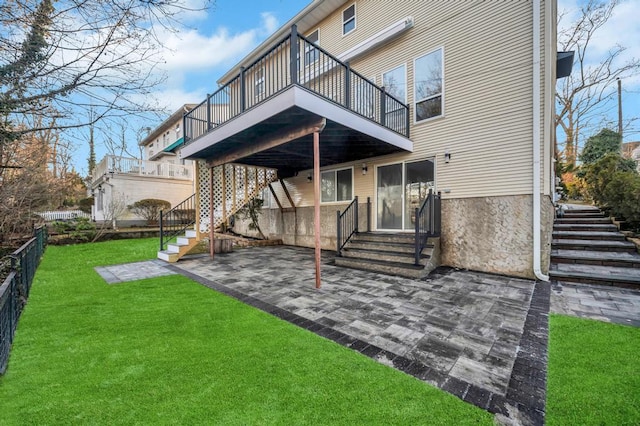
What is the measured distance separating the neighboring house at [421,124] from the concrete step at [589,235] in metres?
0.60

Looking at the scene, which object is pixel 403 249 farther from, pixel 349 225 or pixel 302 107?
pixel 302 107

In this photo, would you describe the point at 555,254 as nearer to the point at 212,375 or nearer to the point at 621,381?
the point at 621,381

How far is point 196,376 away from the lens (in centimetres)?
228

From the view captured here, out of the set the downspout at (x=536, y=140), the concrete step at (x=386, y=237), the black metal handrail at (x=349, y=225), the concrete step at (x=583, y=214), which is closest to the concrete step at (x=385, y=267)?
the concrete step at (x=386, y=237)

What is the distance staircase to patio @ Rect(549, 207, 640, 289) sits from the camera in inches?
190

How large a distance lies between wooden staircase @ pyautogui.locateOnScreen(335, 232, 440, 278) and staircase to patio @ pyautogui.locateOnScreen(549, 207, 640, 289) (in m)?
2.29

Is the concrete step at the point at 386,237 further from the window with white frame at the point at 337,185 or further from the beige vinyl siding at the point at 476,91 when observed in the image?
the window with white frame at the point at 337,185

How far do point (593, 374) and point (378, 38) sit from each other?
27.0 ft

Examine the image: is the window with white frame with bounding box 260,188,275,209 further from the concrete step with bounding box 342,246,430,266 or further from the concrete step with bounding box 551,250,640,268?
the concrete step with bounding box 551,250,640,268

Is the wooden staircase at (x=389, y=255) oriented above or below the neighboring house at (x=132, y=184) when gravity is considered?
below

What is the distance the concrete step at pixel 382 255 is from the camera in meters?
5.96

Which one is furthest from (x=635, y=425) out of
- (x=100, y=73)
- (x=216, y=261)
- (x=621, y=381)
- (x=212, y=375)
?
(x=216, y=261)

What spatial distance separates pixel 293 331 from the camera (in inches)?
124

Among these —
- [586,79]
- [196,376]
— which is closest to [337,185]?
[196,376]
